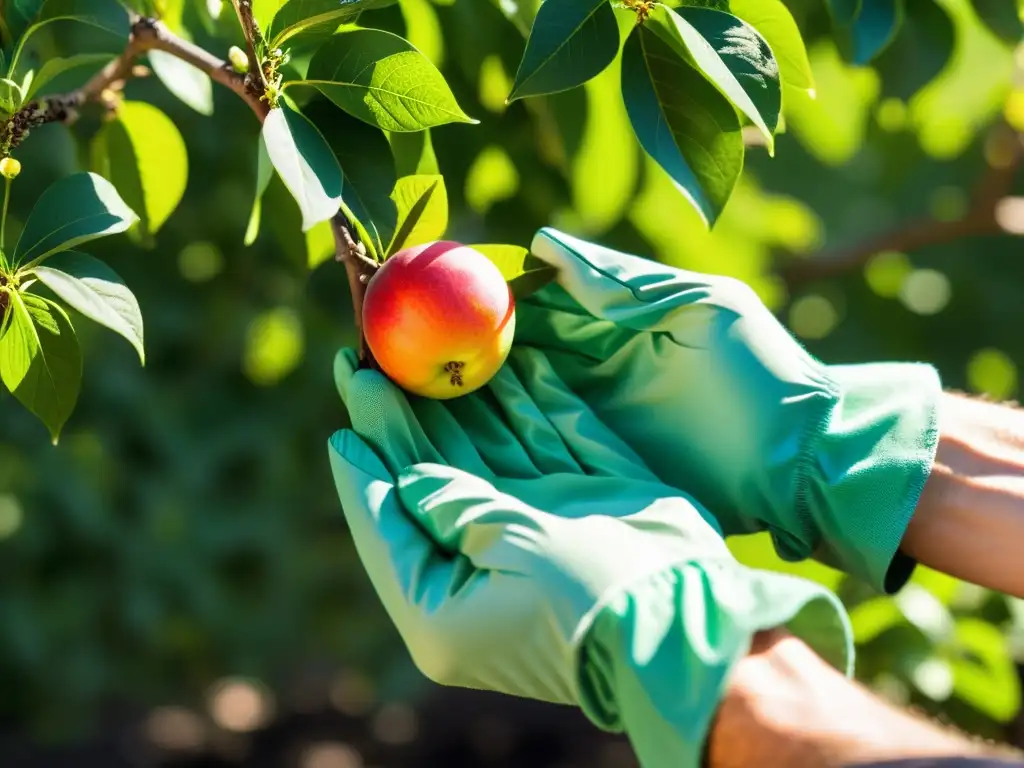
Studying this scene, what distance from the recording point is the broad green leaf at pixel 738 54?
1.00 m

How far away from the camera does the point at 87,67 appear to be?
147cm

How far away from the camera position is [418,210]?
3.84ft

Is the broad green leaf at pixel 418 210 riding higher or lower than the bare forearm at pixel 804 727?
higher

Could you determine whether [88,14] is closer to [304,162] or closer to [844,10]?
[304,162]

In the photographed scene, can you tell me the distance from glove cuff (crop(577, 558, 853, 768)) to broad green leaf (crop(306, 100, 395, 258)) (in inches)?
16.3

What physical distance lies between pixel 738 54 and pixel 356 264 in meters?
0.42

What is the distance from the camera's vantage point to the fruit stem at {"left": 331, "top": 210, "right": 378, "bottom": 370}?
3.82ft

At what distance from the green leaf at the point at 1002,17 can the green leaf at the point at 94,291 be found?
46.2 inches

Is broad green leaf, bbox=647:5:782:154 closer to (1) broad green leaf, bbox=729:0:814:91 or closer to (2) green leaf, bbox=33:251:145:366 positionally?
(1) broad green leaf, bbox=729:0:814:91

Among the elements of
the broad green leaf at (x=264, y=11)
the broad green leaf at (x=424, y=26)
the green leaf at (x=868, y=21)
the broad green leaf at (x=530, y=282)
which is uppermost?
the broad green leaf at (x=264, y=11)

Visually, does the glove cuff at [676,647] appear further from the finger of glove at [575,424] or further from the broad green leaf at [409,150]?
the broad green leaf at [409,150]

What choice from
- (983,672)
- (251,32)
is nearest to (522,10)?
(251,32)

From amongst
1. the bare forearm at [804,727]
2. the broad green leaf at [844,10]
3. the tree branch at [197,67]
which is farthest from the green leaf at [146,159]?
the bare forearm at [804,727]

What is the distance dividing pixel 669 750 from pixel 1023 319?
2.08m
